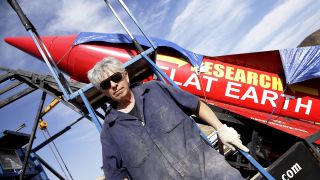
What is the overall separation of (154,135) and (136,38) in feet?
16.4

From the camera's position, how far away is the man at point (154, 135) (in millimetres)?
2453

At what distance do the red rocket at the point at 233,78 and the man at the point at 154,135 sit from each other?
4318 mm

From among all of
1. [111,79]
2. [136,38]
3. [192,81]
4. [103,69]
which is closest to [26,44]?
[136,38]

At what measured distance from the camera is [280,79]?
24.2 feet

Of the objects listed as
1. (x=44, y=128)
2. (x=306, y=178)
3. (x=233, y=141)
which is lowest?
(x=306, y=178)

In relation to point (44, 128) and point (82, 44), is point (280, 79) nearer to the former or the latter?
point (82, 44)

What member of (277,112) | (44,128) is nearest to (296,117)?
(277,112)

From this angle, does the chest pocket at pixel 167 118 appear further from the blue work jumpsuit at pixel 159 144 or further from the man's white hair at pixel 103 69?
the man's white hair at pixel 103 69

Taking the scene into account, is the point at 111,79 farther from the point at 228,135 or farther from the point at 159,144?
the point at 228,135

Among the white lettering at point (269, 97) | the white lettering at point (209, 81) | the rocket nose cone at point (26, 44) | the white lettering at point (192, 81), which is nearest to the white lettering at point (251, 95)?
the white lettering at point (269, 97)

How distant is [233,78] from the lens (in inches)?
283

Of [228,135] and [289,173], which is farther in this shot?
[289,173]

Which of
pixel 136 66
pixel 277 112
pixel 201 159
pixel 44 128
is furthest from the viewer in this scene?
pixel 44 128

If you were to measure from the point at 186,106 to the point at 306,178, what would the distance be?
3.36 meters
